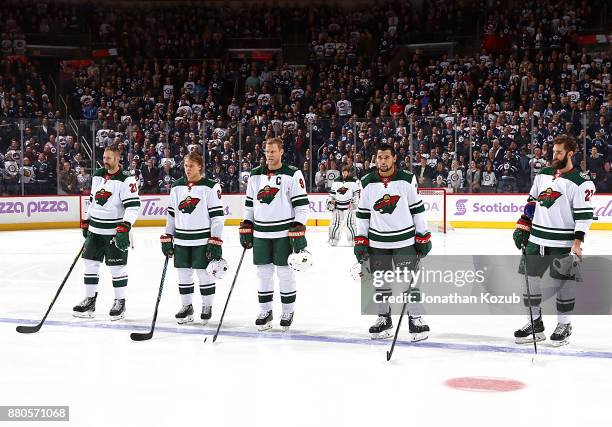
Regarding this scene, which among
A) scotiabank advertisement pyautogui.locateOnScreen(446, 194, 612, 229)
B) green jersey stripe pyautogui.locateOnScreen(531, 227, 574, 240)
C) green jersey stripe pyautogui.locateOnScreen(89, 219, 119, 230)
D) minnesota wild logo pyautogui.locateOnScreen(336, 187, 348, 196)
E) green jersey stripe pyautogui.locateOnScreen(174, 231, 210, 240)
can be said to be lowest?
scotiabank advertisement pyautogui.locateOnScreen(446, 194, 612, 229)

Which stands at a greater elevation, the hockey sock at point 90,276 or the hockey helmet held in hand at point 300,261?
the hockey helmet held in hand at point 300,261

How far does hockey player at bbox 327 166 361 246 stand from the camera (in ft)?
47.3

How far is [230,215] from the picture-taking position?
64.4 feet

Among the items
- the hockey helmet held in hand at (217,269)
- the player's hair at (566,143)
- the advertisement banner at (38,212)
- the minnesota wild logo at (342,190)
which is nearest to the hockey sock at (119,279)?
the hockey helmet held in hand at (217,269)

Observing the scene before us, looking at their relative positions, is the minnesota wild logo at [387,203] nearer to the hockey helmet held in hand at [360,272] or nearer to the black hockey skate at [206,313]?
the hockey helmet held in hand at [360,272]

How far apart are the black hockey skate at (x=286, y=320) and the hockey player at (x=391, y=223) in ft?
2.75

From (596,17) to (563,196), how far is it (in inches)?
732

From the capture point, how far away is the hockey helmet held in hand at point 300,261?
6.46 m

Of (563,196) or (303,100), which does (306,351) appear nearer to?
(563,196)

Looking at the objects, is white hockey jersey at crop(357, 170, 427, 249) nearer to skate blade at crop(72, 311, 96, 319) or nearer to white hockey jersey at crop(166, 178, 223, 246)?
white hockey jersey at crop(166, 178, 223, 246)

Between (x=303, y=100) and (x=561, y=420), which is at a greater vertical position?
(x=303, y=100)

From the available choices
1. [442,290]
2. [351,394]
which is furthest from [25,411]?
[442,290]

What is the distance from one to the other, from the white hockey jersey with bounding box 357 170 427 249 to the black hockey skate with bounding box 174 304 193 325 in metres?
1.65

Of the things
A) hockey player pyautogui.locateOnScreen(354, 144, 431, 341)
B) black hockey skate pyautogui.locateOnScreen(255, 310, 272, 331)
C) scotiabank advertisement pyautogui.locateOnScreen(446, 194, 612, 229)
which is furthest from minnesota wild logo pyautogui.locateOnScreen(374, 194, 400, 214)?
scotiabank advertisement pyautogui.locateOnScreen(446, 194, 612, 229)
